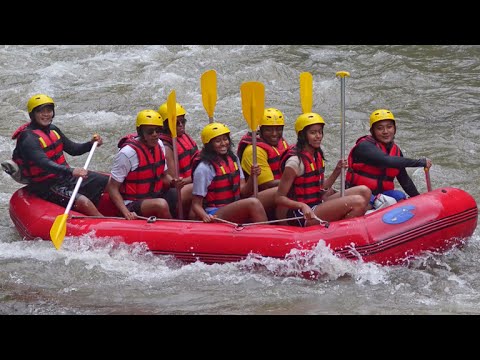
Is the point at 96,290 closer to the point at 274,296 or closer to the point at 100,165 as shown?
the point at 274,296

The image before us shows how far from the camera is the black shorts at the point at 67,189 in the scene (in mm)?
7145

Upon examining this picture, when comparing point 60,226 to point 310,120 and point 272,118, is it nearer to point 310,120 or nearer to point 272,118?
point 272,118

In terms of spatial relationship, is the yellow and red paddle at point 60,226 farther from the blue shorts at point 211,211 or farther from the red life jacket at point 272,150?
the red life jacket at point 272,150

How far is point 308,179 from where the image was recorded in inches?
252

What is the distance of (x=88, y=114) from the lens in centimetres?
1127

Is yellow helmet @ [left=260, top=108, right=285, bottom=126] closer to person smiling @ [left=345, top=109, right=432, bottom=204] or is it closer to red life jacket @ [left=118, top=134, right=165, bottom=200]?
person smiling @ [left=345, top=109, right=432, bottom=204]

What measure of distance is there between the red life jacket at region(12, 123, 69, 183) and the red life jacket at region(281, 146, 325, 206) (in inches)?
81.3

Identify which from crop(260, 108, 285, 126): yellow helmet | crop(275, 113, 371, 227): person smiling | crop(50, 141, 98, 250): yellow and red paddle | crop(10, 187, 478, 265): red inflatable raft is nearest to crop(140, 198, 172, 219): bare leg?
crop(10, 187, 478, 265): red inflatable raft

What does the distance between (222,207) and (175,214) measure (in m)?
0.57

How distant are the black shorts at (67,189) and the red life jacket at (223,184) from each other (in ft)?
3.66

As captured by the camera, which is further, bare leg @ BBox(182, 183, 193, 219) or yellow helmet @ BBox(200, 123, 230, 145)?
bare leg @ BBox(182, 183, 193, 219)

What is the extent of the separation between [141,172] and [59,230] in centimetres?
81

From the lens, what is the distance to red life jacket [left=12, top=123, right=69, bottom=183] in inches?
277

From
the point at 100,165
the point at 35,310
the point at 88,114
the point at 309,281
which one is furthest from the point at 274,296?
the point at 88,114
